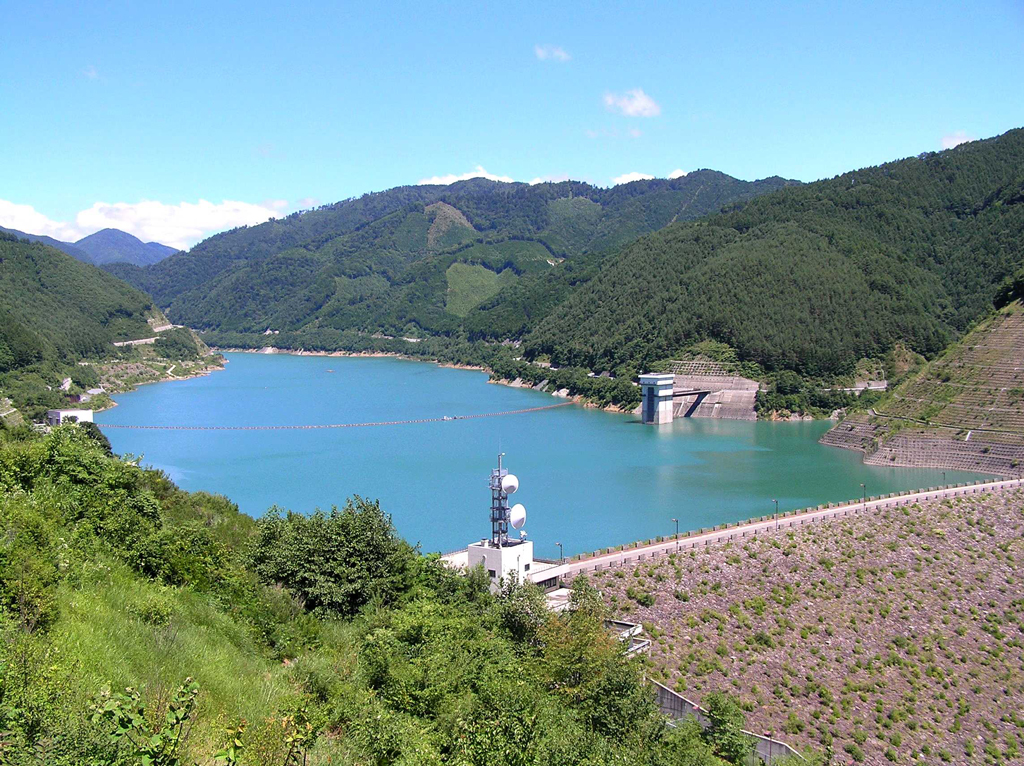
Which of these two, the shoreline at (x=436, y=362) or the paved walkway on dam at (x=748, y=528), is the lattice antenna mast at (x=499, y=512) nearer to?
the paved walkway on dam at (x=748, y=528)

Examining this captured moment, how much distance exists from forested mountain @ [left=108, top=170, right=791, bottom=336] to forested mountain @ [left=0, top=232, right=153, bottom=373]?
3492 centimetres

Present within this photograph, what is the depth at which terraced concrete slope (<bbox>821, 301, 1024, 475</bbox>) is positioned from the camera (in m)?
33.5

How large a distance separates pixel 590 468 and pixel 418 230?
5081 inches

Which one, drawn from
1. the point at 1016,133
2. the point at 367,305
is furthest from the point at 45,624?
the point at 367,305

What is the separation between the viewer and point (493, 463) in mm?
36594

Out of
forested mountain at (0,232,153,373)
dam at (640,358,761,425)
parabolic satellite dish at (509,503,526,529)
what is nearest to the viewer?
parabolic satellite dish at (509,503,526,529)

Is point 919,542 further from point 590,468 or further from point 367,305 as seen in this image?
point 367,305

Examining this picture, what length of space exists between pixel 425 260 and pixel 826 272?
3269 inches

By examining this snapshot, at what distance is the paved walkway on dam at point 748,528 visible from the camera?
683 inches

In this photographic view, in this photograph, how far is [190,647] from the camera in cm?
657

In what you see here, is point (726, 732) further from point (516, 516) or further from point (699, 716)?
point (516, 516)

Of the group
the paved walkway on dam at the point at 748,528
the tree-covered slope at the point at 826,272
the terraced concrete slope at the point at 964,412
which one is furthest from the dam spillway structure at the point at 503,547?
the tree-covered slope at the point at 826,272

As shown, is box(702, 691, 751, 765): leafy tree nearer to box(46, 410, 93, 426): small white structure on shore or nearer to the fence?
the fence

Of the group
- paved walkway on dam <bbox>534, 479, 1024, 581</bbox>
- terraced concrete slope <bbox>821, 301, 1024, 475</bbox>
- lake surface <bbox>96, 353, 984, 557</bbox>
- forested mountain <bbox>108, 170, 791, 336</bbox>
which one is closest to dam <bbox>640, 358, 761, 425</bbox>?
lake surface <bbox>96, 353, 984, 557</bbox>
